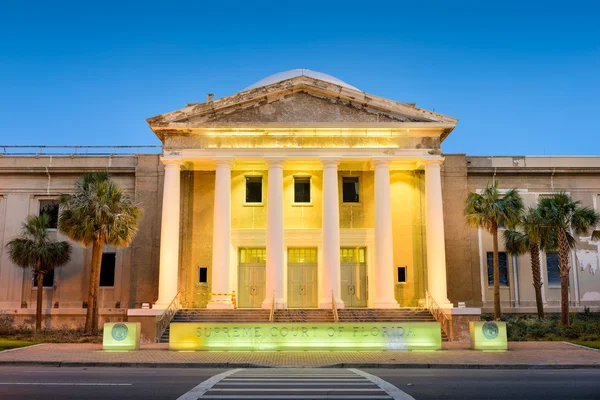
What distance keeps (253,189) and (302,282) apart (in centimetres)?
579

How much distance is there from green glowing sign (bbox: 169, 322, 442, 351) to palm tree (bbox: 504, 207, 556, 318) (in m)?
9.73

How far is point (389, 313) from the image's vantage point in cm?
2900

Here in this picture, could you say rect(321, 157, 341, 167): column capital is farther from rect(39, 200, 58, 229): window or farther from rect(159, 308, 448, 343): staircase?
rect(39, 200, 58, 229): window

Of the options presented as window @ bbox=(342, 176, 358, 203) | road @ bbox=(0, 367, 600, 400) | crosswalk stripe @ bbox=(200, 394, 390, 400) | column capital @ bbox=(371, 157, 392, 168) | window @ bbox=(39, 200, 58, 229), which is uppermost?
column capital @ bbox=(371, 157, 392, 168)

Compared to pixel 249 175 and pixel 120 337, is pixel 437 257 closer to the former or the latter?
pixel 249 175

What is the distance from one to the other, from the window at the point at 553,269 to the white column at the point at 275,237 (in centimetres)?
1610

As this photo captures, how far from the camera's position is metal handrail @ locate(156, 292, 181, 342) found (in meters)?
27.4

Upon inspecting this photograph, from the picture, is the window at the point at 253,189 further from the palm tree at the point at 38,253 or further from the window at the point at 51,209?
the window at the point at 51,209

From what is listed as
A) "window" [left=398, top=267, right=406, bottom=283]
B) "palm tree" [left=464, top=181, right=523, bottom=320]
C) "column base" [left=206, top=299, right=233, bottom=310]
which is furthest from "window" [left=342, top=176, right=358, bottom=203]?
"column base" [left=206, top=299, right=233, bottom=310]

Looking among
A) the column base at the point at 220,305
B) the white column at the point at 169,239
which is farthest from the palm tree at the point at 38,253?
the column base at the point at 220,305

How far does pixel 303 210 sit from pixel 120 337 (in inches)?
539

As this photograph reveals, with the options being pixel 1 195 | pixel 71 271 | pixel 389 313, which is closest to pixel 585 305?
pixel 389 313

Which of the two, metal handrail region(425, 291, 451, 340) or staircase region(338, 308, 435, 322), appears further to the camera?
staircase region(338, 308, 435, 322)

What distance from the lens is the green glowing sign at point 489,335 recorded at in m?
23.3
